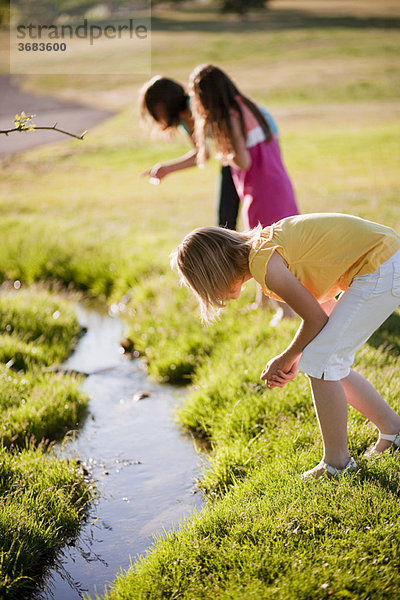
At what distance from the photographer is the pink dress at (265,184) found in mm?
5395

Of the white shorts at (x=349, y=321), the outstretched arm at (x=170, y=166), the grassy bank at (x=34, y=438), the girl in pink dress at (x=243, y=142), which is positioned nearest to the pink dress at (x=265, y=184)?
the girl in pink dress at (x=243, y=142)

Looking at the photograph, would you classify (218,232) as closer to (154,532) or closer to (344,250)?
(344,250)

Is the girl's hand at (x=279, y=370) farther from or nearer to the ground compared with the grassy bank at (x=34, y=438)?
farther from the ground

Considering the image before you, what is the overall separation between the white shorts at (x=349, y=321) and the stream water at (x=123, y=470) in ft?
3.79

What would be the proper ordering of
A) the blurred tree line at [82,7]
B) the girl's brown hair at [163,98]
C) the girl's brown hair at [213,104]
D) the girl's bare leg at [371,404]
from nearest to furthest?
1. the girl's bare leg at [371,404]
2. the girl's brown hair at [213,104]
3. the girl's brown hair at [163,98]
4. the blurred tree line at [82,7]

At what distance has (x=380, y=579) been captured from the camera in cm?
255

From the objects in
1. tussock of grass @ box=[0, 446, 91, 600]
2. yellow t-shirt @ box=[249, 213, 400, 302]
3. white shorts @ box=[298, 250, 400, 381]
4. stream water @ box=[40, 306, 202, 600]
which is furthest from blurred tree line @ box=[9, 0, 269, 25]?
white shorts @ box=[298, 250, 400, 381]

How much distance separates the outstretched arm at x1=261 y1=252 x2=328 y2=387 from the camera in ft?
9.91

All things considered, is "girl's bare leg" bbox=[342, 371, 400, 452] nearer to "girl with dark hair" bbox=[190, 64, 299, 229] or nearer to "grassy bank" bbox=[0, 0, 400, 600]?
"grassy bank" bbox=[0, 0, 400, 600]

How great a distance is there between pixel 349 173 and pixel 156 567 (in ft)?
41.3

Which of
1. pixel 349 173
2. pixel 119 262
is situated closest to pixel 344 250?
pixel 119 262

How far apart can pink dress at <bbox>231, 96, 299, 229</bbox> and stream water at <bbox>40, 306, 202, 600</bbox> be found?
5.47ft

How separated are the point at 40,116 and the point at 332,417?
23.8 meters

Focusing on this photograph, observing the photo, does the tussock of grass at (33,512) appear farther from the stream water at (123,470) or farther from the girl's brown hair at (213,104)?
the girl's brown hair at (213,104)
